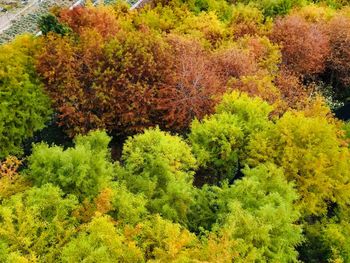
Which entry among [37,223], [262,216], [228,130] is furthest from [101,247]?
[228,130]

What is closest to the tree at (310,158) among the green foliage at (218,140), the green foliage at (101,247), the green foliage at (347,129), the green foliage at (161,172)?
the green foliage at (218,140)

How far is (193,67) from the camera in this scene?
44781 mm

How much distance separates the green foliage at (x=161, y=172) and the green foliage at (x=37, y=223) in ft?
17.3

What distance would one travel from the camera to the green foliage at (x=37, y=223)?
28891 mm

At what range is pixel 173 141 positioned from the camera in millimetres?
36812

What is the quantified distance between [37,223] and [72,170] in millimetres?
4309

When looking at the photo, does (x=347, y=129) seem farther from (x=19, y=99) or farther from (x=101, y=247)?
(x=19, y=99)

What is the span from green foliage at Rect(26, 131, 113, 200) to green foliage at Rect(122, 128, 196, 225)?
2.40 m

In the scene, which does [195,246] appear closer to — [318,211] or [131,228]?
[131,228]

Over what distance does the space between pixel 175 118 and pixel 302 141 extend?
11.9m

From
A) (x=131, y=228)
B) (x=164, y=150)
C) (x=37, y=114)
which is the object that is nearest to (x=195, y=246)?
(x=131, y=228)

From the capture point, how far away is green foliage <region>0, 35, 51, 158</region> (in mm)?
40250

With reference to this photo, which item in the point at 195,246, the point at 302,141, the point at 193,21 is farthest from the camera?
the point at 193,21

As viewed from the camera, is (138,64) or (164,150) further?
(138,64)
